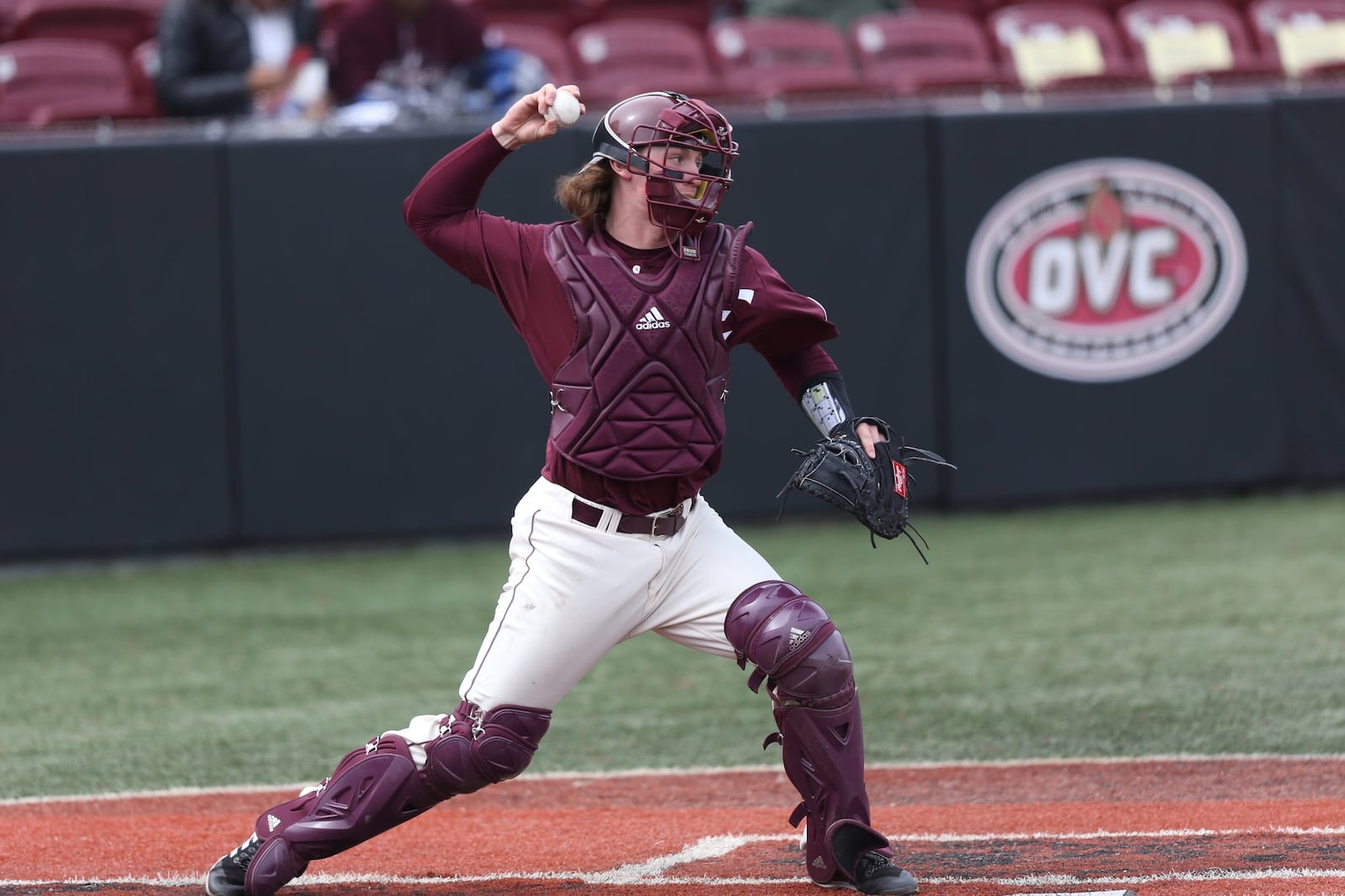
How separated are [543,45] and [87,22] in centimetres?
292

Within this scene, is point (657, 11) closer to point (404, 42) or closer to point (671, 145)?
point (404, 42)

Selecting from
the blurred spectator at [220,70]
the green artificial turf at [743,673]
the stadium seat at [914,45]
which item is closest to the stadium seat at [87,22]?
the blurred spectator at [220,70]

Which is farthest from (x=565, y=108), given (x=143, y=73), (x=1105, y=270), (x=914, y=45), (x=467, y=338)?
(x=914, y=45)

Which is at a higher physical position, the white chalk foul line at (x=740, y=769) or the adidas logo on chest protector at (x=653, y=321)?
the adidas logo on chest protector at (x=653, y=321)

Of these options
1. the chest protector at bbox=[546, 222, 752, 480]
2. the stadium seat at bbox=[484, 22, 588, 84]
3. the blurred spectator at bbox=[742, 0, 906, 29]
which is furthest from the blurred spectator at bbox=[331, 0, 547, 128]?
the chest protector at bbox=[546, 222, 752, 480]

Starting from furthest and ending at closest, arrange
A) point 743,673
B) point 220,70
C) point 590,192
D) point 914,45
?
point 914,45
point 220,70
point 743,673
point 590,192

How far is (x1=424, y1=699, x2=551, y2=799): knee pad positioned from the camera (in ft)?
12.3

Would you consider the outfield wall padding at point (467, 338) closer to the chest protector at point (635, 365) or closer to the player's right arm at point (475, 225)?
the player's right arm at point (475, 225)

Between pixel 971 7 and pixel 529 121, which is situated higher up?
pixel 529 121

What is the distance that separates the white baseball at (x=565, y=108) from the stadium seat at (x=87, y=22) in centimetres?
787

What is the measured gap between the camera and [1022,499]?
9695 millimetres

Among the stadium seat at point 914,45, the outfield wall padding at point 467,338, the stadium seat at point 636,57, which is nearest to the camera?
the outfield wall padding at point 467,338

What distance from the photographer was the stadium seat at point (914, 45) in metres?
11.1

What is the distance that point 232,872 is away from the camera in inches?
150
